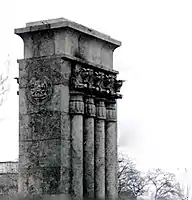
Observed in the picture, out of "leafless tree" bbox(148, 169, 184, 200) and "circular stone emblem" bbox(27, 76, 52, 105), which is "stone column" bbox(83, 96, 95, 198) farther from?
"leafless tree" bbox(148, 169, 184, 200)

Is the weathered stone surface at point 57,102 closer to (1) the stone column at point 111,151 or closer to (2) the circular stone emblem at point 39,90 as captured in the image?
(2) the circular stone emblem at point 39,90

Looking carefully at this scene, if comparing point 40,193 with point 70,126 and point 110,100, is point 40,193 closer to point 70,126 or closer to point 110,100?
point 70,126

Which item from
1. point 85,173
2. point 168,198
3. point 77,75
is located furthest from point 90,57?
point 168,198

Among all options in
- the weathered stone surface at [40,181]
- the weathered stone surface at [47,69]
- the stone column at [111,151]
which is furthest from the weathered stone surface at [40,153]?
the stone column at [111,151]

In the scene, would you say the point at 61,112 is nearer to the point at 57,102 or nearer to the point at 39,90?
the point at 57,102

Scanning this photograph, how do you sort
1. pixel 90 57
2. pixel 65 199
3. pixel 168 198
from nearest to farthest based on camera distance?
1. pixel 65 199
2. pixel 90 57
3. pixel 168 198

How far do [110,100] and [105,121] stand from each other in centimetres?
43

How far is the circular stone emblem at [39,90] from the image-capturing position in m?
15.0

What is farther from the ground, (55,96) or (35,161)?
(55,96)

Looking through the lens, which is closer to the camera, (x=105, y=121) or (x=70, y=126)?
(x=70, y=126)

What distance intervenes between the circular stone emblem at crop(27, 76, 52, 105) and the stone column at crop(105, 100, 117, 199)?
1.63 metres

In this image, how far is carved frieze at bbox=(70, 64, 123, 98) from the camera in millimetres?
15047

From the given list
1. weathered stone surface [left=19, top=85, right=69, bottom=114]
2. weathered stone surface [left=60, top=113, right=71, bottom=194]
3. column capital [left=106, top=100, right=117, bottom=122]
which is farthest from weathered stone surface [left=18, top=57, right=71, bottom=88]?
column capital [left=106, top=100, right=117, bottom=122]

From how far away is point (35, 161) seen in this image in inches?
588
